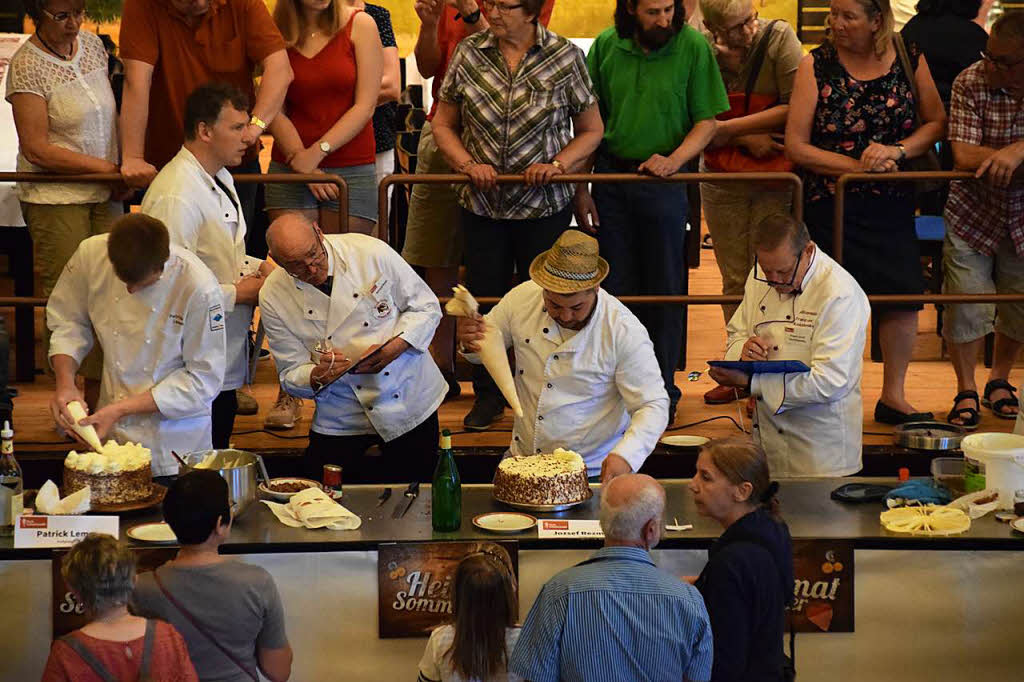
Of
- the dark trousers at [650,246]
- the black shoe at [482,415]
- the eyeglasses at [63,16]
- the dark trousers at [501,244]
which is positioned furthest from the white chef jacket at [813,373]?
the eyeglasses at [63,16]

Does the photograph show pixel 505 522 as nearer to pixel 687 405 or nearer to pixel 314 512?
pixel 314 512

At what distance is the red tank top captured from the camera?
603 cm

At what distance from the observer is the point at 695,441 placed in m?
5.75

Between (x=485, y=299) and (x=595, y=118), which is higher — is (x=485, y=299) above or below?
below

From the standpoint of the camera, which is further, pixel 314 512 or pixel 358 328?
pixel 358 328

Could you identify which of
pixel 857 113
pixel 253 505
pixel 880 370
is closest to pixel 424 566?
pixel 253 505

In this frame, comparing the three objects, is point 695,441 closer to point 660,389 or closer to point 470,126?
point 660,389

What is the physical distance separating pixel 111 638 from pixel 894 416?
12.7 ft

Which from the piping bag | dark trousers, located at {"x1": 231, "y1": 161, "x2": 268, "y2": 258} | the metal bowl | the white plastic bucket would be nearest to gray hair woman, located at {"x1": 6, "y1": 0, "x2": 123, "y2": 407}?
dark trousers, located at {"x1": 231, "y1": 161, "x2": 268, "y2": 258}

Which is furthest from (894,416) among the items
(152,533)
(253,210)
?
(152,533)

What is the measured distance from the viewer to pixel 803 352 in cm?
514

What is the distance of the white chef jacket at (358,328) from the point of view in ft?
16.9

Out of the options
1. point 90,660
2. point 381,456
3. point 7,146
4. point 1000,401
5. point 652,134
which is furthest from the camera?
point 7,146

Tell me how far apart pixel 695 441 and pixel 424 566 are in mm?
1895
